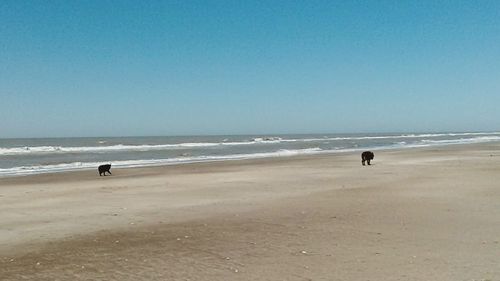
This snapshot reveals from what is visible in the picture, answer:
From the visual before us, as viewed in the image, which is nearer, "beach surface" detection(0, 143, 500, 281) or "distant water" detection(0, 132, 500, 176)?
"beach surface" detection(0, 143, 500, 281)

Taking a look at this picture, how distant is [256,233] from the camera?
879cm

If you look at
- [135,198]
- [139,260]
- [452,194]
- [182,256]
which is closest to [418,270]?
[182,256]

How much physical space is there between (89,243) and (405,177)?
1404cm

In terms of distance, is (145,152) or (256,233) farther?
(145,152)

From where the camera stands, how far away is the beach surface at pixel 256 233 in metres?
6.47

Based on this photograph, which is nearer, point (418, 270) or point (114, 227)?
point (418, 270)

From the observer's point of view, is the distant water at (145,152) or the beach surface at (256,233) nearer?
the beach surface at (256,233)

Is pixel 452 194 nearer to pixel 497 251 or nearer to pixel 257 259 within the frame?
pixel 497 251

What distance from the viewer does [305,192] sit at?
49.2 ft

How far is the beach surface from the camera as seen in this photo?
255 inches

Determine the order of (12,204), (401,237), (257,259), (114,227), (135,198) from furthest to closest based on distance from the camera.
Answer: (135,198), (12,204), (114,227), (401,237), (257,259)

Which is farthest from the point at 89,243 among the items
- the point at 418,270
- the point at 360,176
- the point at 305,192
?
the point at 360,176

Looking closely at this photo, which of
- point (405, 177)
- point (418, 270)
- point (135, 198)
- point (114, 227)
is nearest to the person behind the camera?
point (418, 270)

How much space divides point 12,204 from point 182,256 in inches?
329
